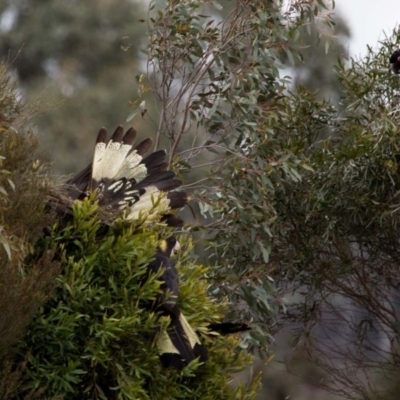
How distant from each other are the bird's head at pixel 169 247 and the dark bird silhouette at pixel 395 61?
2.59 m

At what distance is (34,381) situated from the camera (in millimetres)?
4781

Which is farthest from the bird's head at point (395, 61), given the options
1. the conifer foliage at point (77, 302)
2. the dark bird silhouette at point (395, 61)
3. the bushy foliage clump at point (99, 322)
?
the bushy foliage clump at point (99, 322)

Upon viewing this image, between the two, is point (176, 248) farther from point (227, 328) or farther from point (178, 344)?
point (178, 344)

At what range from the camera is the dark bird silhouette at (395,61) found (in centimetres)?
728

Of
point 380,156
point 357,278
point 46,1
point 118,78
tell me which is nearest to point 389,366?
point 357,278

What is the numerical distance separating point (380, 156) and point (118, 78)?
10.4 m

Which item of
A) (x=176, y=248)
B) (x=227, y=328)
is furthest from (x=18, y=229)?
(x=227, y=328)

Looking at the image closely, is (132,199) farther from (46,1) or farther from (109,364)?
(46,1)

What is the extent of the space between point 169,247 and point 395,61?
2.85 metres

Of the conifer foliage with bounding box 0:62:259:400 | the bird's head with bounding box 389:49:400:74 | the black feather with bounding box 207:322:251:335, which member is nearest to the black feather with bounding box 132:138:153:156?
the conifer foliage with bounding box 0:62:259:400

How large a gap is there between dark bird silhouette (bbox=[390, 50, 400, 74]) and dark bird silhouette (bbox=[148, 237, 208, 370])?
2999 millimetres

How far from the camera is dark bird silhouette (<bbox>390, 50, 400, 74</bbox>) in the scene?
7.28 metres

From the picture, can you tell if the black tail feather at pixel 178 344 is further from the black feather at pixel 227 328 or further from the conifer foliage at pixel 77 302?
the black feather at pixel 227 328

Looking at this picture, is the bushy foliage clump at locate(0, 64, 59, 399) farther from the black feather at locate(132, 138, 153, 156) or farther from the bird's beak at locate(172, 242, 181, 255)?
the black feather at locate(132, 138, 153, 156)
